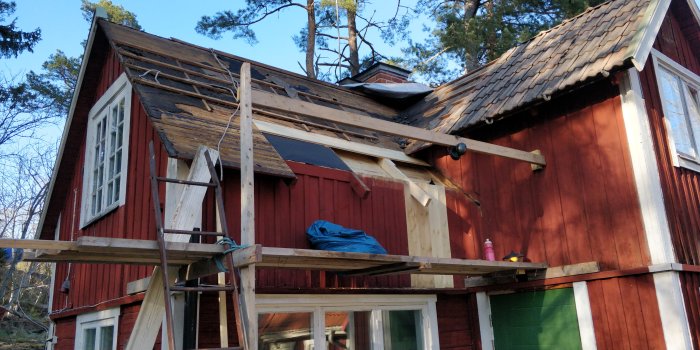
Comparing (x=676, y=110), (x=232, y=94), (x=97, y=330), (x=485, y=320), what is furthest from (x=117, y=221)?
(x=676, y=110)

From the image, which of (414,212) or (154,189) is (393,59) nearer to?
(414,212)

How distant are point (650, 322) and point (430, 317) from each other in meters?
2.42

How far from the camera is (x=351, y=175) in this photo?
7.14m

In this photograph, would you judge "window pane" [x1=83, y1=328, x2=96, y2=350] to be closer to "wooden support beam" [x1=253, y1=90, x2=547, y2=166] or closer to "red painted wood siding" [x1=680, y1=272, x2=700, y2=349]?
"wooden support beam" [x1=253, y1=90, x2=547, y2=166]

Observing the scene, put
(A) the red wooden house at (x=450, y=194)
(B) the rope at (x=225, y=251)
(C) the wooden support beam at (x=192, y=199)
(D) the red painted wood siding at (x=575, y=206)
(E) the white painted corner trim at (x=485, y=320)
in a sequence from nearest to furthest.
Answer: (B) the rope at (x=225, y=251) → (C) the wooden support beam at (x=192, y=199) → (A) the red wooden house at (x=450, y=194) → (D) the red painted wood siding at (x=575, y=206) → (E) the white painted corner trim at (x=485, y=320)

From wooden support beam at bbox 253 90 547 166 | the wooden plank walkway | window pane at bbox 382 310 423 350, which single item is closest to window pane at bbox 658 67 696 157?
wooden support beam at bbox 253 90 547 166

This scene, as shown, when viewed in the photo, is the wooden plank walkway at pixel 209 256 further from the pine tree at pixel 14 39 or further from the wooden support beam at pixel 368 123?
the pine tree at pixel 14 39

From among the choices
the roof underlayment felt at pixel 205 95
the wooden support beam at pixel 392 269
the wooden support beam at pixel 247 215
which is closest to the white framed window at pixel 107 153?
the roof underlayment felt at pixel 205 95

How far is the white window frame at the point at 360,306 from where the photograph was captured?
233 inches

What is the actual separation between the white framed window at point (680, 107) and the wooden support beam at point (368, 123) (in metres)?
1.56

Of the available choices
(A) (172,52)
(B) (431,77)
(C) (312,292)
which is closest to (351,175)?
(C) (312,292)

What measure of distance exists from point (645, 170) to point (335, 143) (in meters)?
3.65

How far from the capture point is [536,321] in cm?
699

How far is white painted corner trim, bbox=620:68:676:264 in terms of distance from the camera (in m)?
6.08
